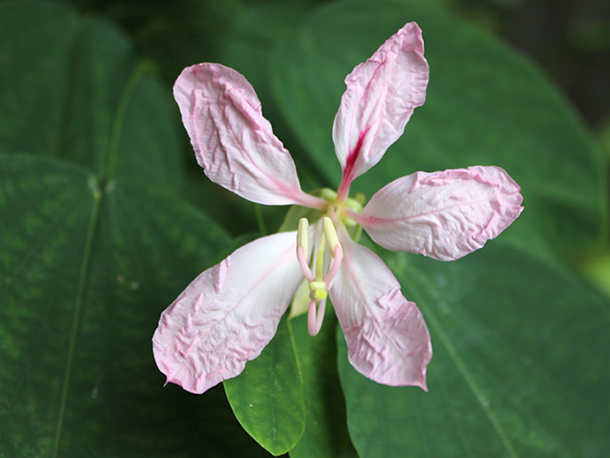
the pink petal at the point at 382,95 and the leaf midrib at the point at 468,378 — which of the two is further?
the leaf midrib at the point at 468,378

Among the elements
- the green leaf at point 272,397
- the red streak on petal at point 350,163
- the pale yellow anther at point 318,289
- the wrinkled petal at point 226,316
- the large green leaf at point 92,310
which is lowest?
the large green leaf at point 92,310

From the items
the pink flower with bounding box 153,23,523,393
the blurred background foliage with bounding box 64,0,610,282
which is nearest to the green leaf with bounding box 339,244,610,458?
the pink flower with bounding box 153,23,523,393

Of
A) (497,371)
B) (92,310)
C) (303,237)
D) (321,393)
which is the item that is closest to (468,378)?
(497,371)

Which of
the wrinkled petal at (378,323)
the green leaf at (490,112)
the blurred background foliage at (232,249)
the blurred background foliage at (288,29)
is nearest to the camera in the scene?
the wrinkled petal at (378,323)

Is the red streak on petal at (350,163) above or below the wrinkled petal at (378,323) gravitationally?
above

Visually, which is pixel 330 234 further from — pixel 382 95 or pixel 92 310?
pixel 92 310

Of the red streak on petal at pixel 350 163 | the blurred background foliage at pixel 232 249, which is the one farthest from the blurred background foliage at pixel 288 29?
the red streak on petal at pixel 350 163

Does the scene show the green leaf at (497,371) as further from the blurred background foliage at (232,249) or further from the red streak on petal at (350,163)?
the red streak on petal at (350,163)
